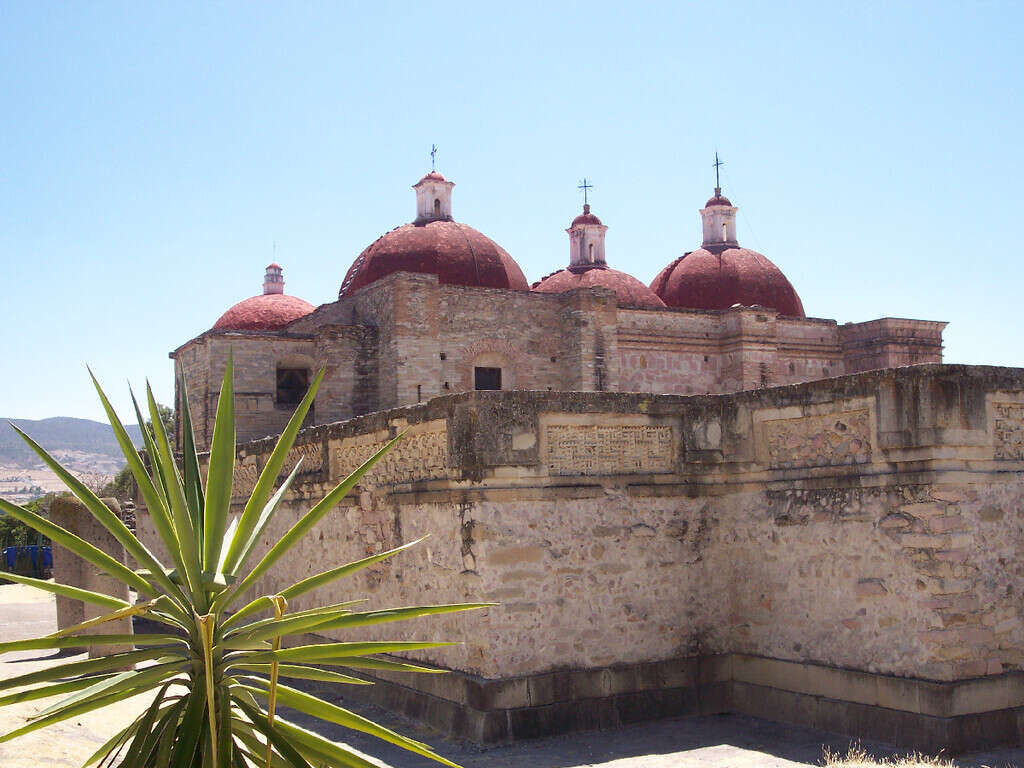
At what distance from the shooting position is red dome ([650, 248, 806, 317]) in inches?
1084

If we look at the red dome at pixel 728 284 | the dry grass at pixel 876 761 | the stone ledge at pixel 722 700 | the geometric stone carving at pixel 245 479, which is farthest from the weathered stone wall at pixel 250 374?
the dry grass at pixel 876 761

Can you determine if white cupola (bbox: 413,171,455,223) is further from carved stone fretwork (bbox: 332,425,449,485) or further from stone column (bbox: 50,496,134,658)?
carved stone fretwork (bbox: 332,425,449,485)

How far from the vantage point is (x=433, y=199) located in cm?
2561

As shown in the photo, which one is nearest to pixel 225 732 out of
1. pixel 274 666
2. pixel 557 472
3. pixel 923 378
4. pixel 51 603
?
pixel 274 666

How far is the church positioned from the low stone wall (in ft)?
37.7

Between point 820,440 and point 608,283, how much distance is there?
18.2 metres

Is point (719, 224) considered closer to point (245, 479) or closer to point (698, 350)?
point (698, 350)

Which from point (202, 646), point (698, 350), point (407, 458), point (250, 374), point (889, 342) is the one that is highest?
point (889, 342)

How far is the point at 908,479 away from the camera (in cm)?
785

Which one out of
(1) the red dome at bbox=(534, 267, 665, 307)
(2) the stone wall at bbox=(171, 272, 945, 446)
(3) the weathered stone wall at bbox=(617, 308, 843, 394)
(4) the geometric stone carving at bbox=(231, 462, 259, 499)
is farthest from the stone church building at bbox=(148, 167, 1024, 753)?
(1) the red dome at bbox=(534, 267, 665, 307)

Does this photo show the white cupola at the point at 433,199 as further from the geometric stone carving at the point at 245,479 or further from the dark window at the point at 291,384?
the geometric stone carving at the point at 245,479

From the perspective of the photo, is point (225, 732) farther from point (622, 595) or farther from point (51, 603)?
point (51, 603)

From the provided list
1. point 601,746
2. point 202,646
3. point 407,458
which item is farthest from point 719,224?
point 202,646

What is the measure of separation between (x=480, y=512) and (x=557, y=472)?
79 cm
